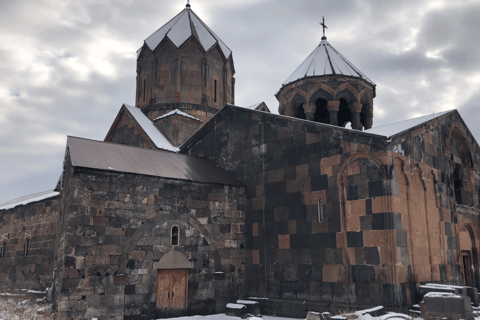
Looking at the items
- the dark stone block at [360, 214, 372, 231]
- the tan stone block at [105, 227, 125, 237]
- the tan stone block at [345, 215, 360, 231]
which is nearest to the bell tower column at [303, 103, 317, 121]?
the tan stone block at [345, 215, 360, 231]

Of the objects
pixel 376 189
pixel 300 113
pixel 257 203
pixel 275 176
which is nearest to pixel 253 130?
pixel 275 176

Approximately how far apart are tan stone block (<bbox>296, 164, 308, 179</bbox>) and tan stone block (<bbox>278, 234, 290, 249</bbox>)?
5.14 ft

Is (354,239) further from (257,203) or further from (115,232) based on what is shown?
(115,232)

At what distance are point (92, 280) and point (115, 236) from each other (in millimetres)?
1039

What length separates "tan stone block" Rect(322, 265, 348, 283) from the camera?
31.1 feet

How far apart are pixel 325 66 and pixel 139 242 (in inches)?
348

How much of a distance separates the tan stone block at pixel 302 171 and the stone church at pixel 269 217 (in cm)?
3

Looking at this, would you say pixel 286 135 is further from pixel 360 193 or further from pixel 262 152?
pixel 360 193

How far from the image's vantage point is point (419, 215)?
9781 millimetres

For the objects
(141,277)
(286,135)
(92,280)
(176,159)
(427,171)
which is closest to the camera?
(92,280)

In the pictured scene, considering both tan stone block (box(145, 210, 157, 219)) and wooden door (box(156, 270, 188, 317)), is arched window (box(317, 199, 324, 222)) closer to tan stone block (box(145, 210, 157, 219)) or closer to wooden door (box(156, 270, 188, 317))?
wooden door (box(156, 270, 188, 317))

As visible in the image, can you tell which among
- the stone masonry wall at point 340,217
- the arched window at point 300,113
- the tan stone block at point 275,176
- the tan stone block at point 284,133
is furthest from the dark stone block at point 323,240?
the arched window at point 300,113

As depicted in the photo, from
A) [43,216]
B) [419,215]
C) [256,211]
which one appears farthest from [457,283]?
[43,216]

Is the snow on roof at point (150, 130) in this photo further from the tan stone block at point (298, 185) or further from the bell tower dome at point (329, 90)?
the tan stone block at point (298, 185)
